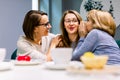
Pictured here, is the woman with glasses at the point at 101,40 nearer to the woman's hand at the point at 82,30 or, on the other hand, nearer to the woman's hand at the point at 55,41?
the woman's hand at the point at 82,30

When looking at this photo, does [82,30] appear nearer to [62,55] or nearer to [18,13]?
[62,55]

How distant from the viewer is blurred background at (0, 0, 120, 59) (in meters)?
3.61

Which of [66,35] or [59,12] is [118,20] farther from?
[66,35]

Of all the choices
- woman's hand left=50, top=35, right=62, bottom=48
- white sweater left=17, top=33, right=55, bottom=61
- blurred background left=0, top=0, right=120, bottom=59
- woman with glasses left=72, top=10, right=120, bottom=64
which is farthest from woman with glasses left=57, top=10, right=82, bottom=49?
blurred background left=0, top=0, right=120, bottom=59

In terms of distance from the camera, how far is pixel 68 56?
1021 millimetres

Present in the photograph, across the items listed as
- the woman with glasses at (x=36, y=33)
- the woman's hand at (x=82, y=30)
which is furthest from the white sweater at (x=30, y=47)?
the woman's hand at (x=82, y=30)

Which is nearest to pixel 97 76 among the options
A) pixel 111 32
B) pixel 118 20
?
pixel 111 32

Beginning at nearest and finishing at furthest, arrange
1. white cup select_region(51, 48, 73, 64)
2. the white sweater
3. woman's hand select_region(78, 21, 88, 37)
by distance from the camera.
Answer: white cup select_region(51, 48, 73, 64) → woman's hand select_region(78, 21, 88, 37) → the white sweater

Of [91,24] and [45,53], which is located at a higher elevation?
[91,24]

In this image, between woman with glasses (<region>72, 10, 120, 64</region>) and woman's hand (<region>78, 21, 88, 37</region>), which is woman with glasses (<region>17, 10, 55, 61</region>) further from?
woman with glasses (<region>72, 10, 120, 64</region>)

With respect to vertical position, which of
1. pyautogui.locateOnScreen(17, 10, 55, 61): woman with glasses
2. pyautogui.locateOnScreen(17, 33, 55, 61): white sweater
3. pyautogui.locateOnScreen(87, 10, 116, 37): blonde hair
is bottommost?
pyautogui.locateOnScreen(17, 33, 55, 61): white sweater

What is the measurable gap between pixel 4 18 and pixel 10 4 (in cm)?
24

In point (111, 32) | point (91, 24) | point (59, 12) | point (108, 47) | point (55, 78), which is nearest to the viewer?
point (55, 78)

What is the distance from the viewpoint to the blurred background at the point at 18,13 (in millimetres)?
3605
